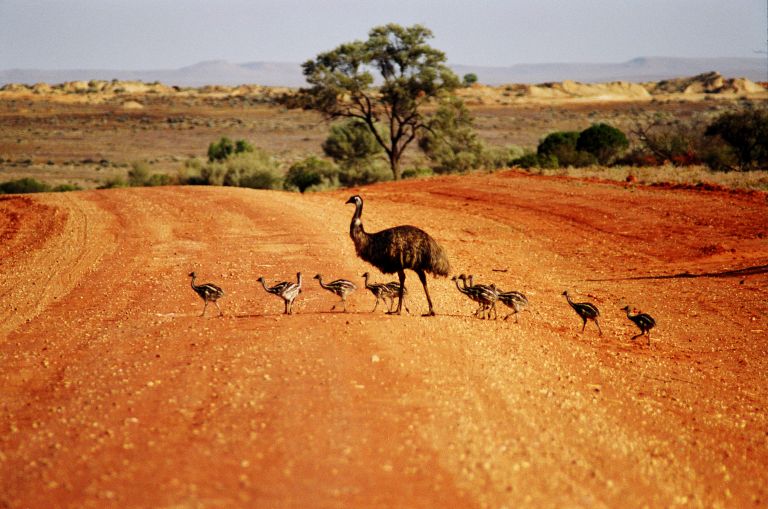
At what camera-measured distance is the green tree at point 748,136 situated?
39084 millimetres

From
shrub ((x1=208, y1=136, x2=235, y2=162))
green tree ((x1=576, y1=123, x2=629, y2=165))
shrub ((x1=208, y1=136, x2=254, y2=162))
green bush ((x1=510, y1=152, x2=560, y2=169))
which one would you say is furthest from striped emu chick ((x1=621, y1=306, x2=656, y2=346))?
shrub ((x1=208, y1=136, x2=235, y2=162))

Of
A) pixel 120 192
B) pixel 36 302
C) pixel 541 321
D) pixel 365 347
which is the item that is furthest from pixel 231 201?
pixel 365 347

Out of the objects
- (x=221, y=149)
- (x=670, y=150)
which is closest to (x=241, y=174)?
(x=221, y=149)

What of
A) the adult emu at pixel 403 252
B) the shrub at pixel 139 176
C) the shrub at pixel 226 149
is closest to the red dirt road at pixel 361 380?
the adult emu at pixel 403 252

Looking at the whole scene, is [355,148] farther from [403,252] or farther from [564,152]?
[403,252]

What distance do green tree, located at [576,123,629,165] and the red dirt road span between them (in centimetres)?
2157

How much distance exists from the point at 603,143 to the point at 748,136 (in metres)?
7.33

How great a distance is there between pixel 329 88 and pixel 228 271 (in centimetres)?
3159

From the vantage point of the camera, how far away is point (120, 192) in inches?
1248

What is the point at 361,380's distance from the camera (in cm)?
927

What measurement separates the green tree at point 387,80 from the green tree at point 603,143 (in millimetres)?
9140

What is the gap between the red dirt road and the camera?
7016 millimetres

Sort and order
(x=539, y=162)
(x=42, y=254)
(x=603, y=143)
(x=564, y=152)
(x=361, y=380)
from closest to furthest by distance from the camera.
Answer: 1. (x=361, y=380)
2. (x=42, y=254)
3. (x=539, y=162)
4. (x=564, y=152)
5. (x=603, y=143)

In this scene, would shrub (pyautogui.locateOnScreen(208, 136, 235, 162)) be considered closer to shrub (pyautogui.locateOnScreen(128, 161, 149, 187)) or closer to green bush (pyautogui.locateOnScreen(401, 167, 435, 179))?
shrub (pyautogui.locateOnScreen(128, 161, 149, 187))
